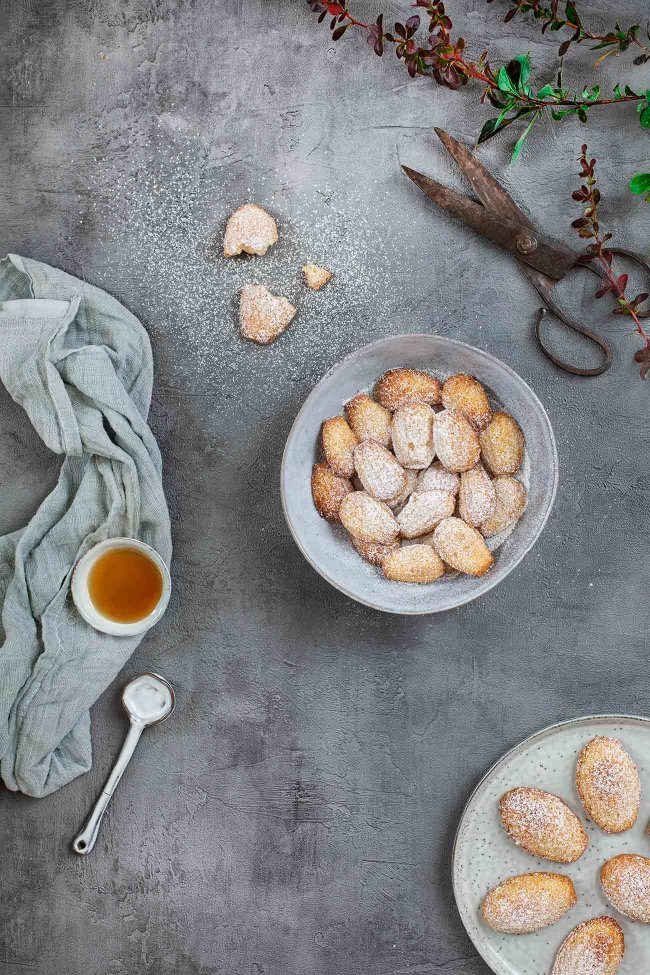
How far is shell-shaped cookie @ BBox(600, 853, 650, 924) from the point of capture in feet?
4.07

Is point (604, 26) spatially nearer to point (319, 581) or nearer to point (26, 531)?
point (319, 581)

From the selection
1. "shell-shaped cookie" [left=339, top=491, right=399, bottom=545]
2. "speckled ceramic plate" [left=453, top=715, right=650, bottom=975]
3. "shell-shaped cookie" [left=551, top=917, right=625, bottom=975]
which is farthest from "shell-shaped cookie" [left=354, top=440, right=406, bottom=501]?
"shell-shaped cookie" [left=551, top=917, right=625, bottom=975]

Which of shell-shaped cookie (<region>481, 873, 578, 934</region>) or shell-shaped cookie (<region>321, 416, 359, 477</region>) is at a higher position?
shell-shaped cookie (<region>321, 416, 359, 477</region>)

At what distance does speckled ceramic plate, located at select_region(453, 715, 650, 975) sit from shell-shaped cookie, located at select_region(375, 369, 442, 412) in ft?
1.87

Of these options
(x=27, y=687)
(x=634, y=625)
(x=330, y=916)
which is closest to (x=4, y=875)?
(x=27, y=687)

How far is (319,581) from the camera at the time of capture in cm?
133

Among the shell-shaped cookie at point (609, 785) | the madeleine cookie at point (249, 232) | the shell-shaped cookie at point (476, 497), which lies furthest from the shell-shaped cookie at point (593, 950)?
the madeleine cookie at point (249, 232)

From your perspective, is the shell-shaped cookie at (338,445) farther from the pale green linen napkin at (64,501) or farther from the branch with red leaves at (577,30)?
the branch with red leaves at (577,30)

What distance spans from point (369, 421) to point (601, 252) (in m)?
0.46

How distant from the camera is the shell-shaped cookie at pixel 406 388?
48.9 inches

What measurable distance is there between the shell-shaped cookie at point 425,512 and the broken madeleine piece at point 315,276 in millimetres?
383

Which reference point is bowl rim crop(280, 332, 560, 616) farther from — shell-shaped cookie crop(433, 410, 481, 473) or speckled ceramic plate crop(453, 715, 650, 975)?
speckled ceramic plate crop(453, 715, 650, 975)

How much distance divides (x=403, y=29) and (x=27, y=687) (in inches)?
45.8

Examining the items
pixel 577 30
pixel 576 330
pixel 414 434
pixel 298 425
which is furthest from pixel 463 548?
pixel 577 30
